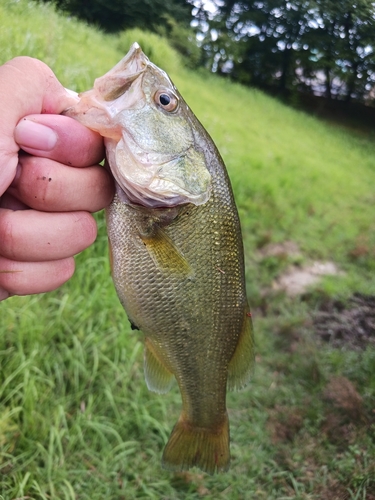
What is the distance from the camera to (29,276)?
113 centimetres

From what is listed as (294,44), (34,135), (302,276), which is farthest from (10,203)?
(302,276)

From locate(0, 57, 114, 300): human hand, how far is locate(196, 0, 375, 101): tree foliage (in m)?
1.41

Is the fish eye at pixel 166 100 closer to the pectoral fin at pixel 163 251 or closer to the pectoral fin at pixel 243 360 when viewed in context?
the pectoral fin at pixel 163 251

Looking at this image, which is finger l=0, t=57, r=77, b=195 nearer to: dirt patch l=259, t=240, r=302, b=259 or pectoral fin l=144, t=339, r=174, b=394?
pectoral fin l=144, t=339, r=174, b=394

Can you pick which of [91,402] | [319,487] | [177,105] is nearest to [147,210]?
[177,105]

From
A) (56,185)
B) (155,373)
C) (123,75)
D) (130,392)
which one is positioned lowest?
(130,392)

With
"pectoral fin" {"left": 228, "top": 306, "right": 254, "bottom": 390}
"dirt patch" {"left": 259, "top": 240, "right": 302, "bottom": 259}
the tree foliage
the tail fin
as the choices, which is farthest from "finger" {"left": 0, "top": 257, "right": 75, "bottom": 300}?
"dirt patch" {"left": 259, "top": 240, "right": 302, "bottom": 259}

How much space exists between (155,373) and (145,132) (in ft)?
2.96

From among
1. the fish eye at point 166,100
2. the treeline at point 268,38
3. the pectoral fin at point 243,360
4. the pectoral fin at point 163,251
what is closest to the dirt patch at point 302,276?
the treeline at point 268,38

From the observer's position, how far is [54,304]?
2676mm

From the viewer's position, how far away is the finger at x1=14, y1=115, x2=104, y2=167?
3.22 feet

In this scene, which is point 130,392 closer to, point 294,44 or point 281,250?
point 294,44

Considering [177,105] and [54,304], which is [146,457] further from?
[177,105]

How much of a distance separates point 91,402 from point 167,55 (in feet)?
7.22
